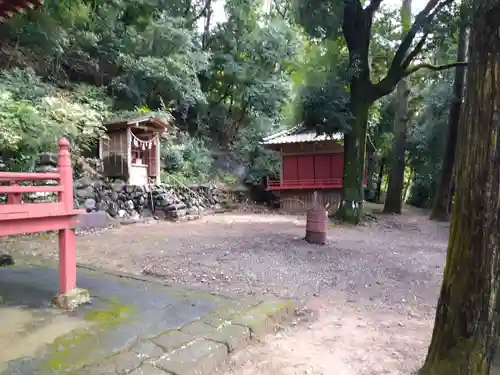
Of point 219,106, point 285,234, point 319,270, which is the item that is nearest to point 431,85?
point 219,106

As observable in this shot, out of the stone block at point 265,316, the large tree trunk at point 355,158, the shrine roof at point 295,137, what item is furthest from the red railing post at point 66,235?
the shrine roof at point 295,137

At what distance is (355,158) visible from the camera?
1162 centimetres

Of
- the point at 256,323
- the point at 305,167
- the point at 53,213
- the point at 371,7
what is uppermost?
the point at 371,7

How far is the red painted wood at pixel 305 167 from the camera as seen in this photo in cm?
1680

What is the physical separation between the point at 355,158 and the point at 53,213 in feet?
31.3

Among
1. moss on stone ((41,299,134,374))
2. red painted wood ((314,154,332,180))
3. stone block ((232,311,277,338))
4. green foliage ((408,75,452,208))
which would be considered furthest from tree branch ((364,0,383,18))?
moss on stone ((41,299,134,374))

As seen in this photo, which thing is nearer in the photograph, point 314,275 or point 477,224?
point 477,224

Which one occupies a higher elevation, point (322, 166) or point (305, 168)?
point (322, 166)

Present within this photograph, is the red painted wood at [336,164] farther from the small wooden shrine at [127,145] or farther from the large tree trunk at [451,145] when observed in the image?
the small wooden shrine at [127,145]

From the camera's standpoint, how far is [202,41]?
62.6 ft

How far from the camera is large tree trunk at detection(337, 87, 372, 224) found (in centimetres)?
1152

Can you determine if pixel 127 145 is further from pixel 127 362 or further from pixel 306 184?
pixel 127 362

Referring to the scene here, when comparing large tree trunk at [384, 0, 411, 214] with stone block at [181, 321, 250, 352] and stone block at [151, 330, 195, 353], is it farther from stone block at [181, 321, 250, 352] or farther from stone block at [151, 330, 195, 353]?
stone block at [151, 330, 195, 353]

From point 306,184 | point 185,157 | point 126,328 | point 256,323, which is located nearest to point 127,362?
point 126,328
